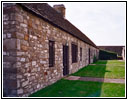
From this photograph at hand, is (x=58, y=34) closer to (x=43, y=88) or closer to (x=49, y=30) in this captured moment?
(x=49, y=30)

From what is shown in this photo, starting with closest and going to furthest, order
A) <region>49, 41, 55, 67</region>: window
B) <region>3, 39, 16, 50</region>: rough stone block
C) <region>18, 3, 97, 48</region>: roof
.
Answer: <region>3, 39, 16, 50</region>: rough stone block
<region>18, 3, 97, 48</region>: roof
<region>49, 41, 55, 67</region>: window

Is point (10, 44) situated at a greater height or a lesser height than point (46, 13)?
lesser

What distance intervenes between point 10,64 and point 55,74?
3.52m

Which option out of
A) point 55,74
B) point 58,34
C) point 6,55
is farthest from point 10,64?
point 58,34

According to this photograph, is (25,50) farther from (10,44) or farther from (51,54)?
(51,54)

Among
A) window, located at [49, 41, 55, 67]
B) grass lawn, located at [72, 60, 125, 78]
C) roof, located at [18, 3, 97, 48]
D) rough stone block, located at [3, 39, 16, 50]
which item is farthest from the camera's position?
grass lawn, located at [72, 60, 125, 78]

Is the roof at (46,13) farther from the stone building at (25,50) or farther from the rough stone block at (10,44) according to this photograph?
the rough stone block at (10,44)

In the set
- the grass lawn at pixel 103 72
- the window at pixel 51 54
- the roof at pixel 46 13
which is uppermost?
the roof at pixel 46 13

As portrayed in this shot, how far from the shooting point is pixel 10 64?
4.77 meters

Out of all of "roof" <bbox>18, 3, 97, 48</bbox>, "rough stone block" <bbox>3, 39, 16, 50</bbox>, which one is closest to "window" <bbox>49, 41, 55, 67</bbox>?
"roof" <bbox>18, 3, 97, 48</bbox>

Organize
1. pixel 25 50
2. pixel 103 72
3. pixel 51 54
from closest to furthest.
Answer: pixel 25 50, pixel 51 54, pixel 103 72

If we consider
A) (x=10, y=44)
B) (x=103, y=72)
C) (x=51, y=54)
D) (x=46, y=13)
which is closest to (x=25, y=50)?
(x=10, y=44)

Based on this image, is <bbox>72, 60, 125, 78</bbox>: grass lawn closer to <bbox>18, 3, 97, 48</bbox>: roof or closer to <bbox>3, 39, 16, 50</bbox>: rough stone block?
<bbox>18, 3, 97, 48</bbox>: roof

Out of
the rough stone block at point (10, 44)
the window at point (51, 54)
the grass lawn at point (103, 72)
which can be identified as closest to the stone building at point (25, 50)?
the rough stone block at point (10, 44)
